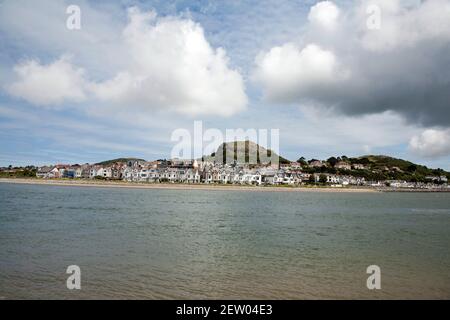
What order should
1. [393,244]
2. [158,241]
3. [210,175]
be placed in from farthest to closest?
[210,175]
[393,244]
[158,241]

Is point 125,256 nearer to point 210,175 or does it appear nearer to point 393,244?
point 393,244

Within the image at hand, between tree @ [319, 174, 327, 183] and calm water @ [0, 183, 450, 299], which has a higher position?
tree @ [319, 174, 327, 183]

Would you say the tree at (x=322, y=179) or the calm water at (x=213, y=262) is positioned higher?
the tree at (x=322, y=179)

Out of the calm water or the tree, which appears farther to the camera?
the tree

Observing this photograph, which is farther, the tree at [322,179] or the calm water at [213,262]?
the tree at [322,179]

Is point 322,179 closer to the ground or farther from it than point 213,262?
farther from it

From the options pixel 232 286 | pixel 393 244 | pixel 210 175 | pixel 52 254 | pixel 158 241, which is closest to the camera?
pixel 232 286

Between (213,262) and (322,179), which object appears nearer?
(213,262)
